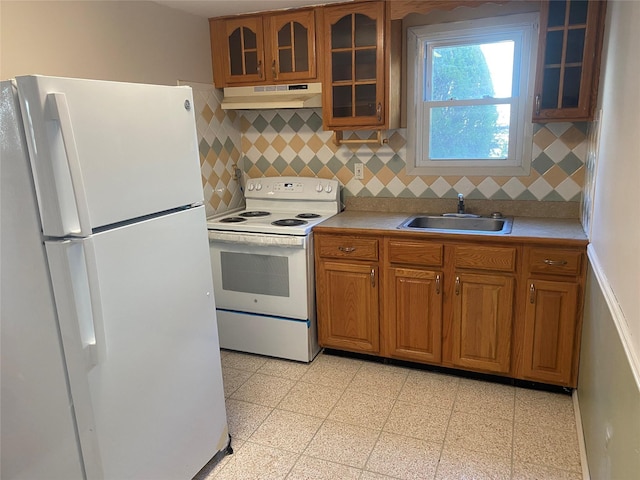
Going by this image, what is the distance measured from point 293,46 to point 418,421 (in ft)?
7.76

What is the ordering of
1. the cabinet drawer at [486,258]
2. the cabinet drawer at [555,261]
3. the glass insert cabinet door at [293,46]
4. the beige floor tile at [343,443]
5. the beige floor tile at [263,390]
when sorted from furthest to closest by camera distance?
the glass insert cabinet door at [293,46]
the beige floor tile at [263,390]
the cabinet drawer at [486,258]
the cabinet drawer at [555,261]
the beige floor tile at [343,443]

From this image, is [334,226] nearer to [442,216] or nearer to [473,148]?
[442,216]

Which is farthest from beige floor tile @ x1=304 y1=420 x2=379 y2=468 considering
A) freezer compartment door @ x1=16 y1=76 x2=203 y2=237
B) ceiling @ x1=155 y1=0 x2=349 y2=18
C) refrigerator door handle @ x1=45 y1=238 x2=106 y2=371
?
ceiling @ x1=155 y1=0 x2=349 y2=18

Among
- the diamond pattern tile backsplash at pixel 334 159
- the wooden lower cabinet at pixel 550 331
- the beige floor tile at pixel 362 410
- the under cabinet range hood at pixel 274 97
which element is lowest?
the beige floor tile at pixel 362 410

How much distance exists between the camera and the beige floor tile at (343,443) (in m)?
2.15

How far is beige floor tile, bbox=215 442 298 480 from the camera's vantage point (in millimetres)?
2053

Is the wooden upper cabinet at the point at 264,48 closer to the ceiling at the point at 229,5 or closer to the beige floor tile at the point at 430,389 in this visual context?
the ceiling at the point at 229,5

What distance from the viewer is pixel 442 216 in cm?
307

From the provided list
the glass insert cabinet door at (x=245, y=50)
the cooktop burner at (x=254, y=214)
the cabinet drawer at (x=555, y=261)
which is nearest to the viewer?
the cabinet drawer at (x=555, y=261)

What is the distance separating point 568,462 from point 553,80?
186cm

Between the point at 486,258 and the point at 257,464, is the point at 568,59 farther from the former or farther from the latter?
the point at 257,464

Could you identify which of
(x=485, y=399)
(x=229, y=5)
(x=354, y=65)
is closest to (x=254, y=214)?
(x=354, y=65)

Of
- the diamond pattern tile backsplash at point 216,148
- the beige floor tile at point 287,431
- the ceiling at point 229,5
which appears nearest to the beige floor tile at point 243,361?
the beige floor tile at point 287,431

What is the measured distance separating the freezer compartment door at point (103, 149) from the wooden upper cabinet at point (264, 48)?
1423 millimetres
